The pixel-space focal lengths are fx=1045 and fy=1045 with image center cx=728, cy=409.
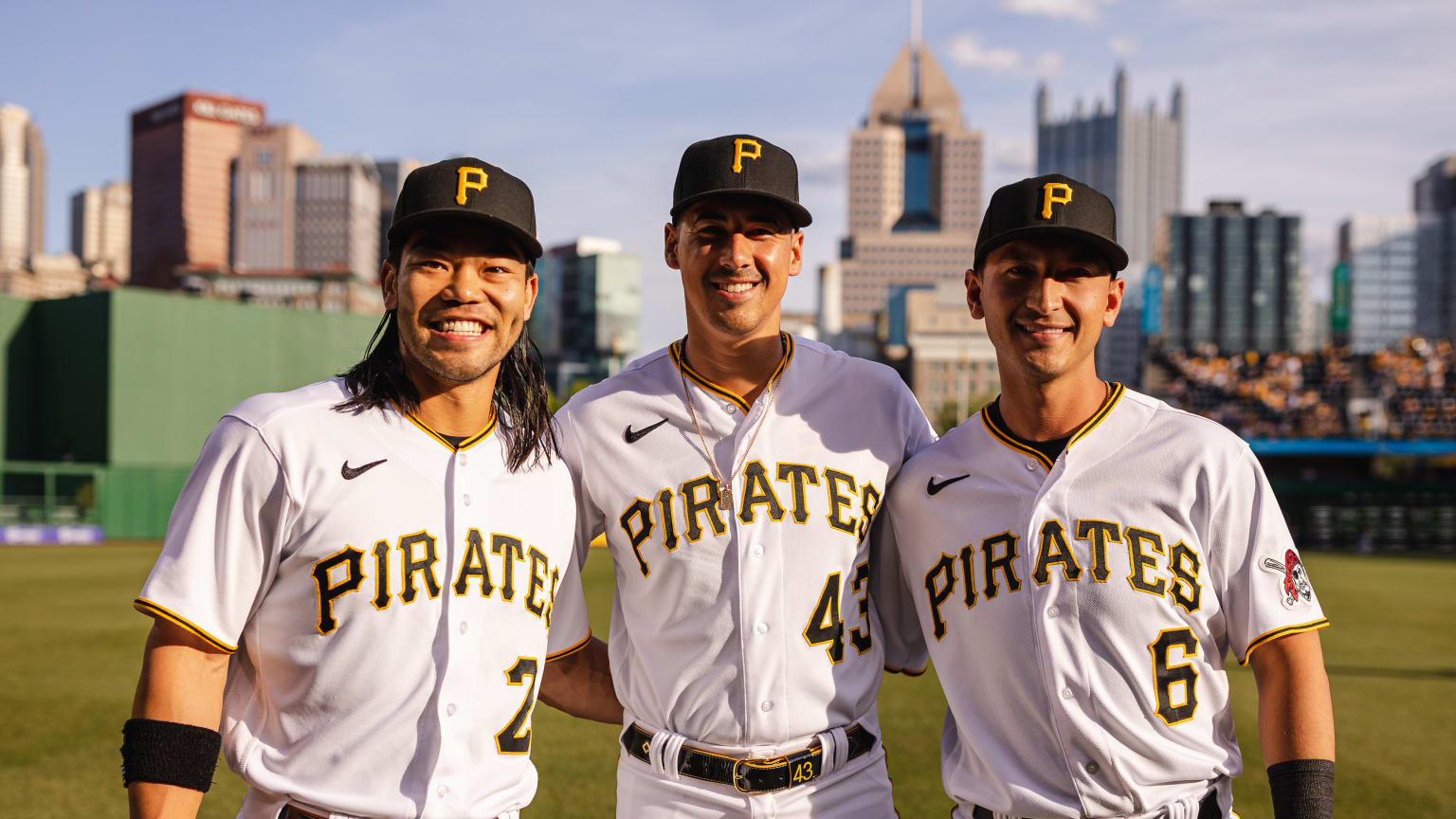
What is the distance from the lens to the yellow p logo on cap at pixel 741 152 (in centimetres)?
322

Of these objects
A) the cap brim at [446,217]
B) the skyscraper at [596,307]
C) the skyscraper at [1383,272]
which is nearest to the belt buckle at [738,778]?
the cap brim at [446,217]

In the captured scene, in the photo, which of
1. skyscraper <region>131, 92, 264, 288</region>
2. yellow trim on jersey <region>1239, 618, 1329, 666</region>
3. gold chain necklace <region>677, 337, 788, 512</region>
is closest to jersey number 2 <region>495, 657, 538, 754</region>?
gold chain necklace <region>677, 337, 788, 512</region>

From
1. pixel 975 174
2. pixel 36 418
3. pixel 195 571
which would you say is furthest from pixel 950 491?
pixel 975 174

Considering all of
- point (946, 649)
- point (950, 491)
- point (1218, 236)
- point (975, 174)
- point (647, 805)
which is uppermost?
point (975, 174)

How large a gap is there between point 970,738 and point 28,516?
35.2 meters

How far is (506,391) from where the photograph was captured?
3.20 meters

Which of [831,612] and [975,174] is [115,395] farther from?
[975,174]

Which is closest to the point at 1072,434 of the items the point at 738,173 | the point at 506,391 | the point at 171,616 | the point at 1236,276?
the point at 738,173

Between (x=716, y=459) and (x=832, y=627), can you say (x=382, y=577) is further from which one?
(x=832, y=627)

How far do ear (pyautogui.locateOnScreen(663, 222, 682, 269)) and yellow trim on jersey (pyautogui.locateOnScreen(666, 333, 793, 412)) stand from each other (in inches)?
12.3

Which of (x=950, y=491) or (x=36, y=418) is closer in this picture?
(x=950, y=491)

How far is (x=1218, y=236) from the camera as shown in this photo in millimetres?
120375

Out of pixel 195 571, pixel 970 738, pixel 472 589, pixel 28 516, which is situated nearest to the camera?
pixel 195 571

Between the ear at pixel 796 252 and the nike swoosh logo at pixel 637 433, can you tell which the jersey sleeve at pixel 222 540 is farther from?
the ear at pixel 796 252
